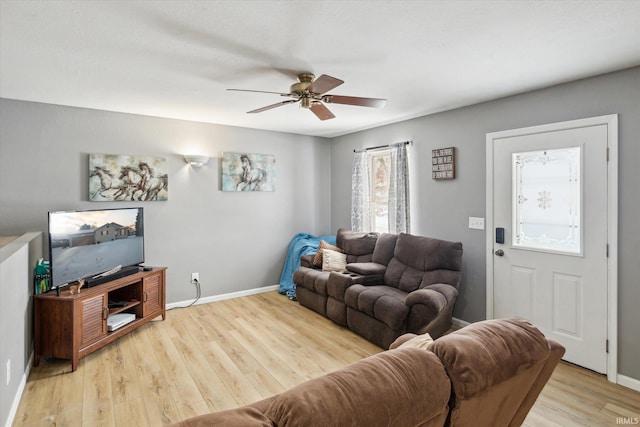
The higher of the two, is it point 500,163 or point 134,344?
point 500,163

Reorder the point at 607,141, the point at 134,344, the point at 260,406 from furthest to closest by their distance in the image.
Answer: the point at 134,344, the point at 607,141, the point at 260,406

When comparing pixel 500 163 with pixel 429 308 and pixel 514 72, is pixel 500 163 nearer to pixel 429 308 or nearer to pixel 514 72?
pixel 514 72

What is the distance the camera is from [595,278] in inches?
109

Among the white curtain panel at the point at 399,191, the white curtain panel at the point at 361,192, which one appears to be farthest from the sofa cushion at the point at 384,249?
the white curtain panel at the point at 361,192

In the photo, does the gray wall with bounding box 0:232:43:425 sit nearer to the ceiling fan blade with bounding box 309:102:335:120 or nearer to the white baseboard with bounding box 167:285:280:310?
the white baseboard with bounding box 167:285:280:310

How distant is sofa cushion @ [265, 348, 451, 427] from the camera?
83 cm

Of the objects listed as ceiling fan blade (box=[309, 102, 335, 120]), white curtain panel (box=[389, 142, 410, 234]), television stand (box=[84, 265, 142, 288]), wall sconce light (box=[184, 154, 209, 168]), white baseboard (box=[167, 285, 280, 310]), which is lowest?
white baseboard (box=[167, 285, 280, 310])

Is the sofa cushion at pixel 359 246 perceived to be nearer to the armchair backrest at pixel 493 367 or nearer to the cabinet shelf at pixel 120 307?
the cabinet shelf at pixel 120 307

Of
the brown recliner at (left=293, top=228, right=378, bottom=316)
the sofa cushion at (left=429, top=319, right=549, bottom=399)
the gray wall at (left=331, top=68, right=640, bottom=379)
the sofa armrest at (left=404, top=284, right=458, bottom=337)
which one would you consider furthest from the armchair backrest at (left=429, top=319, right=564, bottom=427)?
the brown recliner at (left=293, top=228, right=378, bottom=316)

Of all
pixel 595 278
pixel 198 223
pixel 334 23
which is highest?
pixel 334 23

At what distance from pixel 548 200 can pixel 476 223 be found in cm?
74

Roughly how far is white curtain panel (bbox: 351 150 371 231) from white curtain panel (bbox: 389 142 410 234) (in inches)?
22.6

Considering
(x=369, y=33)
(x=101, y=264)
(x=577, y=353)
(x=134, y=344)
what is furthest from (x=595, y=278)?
(x=101, y=264)

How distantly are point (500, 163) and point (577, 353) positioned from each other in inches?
72.3
